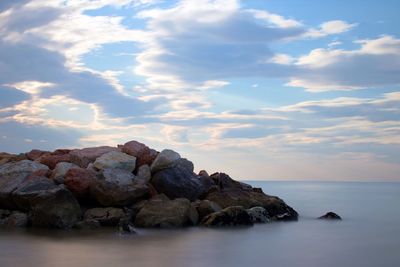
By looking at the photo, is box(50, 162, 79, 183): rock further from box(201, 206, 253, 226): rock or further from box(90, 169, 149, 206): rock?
box(201, 206, 253, 226): rock

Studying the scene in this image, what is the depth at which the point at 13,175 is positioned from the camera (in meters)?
18.4

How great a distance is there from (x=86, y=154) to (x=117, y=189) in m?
4.31

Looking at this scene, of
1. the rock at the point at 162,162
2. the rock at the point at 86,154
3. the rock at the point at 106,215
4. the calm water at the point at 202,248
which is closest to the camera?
the calm water at the point at 202,248

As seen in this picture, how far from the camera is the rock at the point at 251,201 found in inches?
768

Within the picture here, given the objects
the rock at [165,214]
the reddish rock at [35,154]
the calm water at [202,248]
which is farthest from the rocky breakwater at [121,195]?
the reddish rock at [35,154]

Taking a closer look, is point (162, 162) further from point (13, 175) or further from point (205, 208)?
point (13, 175)

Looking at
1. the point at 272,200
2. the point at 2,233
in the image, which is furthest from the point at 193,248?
the point at 272,200

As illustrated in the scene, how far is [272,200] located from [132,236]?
8.17 metres

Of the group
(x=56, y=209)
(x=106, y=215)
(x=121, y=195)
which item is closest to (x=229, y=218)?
(x=121, y=195)

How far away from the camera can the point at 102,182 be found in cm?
1711

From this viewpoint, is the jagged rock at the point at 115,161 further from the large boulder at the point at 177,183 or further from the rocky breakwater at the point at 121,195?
the large boulder at the point at 177,183

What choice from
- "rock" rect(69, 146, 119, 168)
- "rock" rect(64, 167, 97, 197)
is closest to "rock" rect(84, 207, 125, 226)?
"rock" rect(64, 167, 97, 197)

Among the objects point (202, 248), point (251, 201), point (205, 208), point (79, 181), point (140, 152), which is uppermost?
point (140, 152)

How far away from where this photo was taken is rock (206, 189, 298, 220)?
19.5 meters
